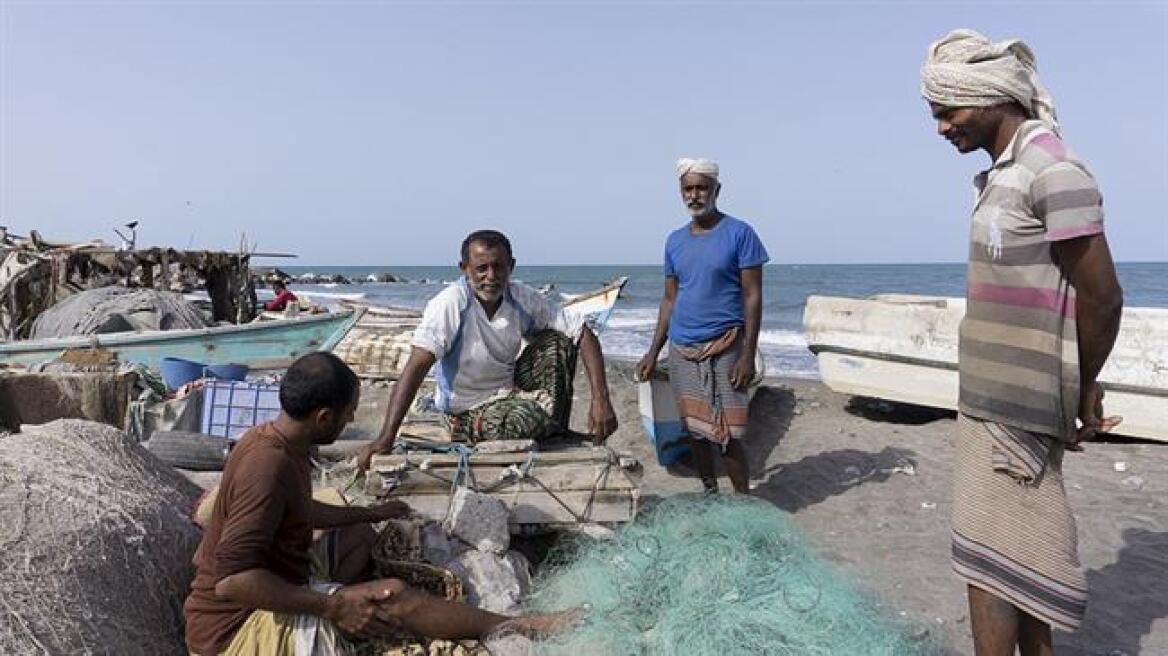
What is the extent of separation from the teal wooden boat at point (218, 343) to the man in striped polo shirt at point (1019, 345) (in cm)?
809

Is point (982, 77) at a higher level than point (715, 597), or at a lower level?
higher

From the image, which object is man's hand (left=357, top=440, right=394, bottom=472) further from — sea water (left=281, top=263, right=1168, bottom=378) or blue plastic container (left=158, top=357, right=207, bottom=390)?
sea water (left=281, top=263, right=1168, bottom=378)

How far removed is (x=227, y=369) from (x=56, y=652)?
560 centimetres

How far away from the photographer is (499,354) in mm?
4141

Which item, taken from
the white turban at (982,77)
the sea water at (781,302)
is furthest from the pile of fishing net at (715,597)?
the sea water at (781,302)

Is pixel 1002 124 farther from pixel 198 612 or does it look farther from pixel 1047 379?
pixel 198 612

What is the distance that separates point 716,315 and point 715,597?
2.57 meters

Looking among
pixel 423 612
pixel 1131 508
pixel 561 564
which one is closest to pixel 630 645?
pixel 423 612

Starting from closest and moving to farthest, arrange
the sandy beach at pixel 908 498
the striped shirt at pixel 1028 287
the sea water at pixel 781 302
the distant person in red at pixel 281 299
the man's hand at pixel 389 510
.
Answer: the striped shirt at pixel 1028 287, the man's hand at pixel 389 510, the sandy beach at pixel 908 498, the distant person in red at pixel 281 299, the sea water at pixel 781 302

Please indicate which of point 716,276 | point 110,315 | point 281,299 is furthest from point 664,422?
point 281,299

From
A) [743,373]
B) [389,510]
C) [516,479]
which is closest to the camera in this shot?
[389,510]

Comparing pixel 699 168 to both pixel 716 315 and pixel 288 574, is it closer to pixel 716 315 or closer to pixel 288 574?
pixel 716 315

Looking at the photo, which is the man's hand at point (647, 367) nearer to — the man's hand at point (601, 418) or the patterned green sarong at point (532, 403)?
the patterned green sarong at point (532, 403)

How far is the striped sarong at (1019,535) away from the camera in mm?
2312
